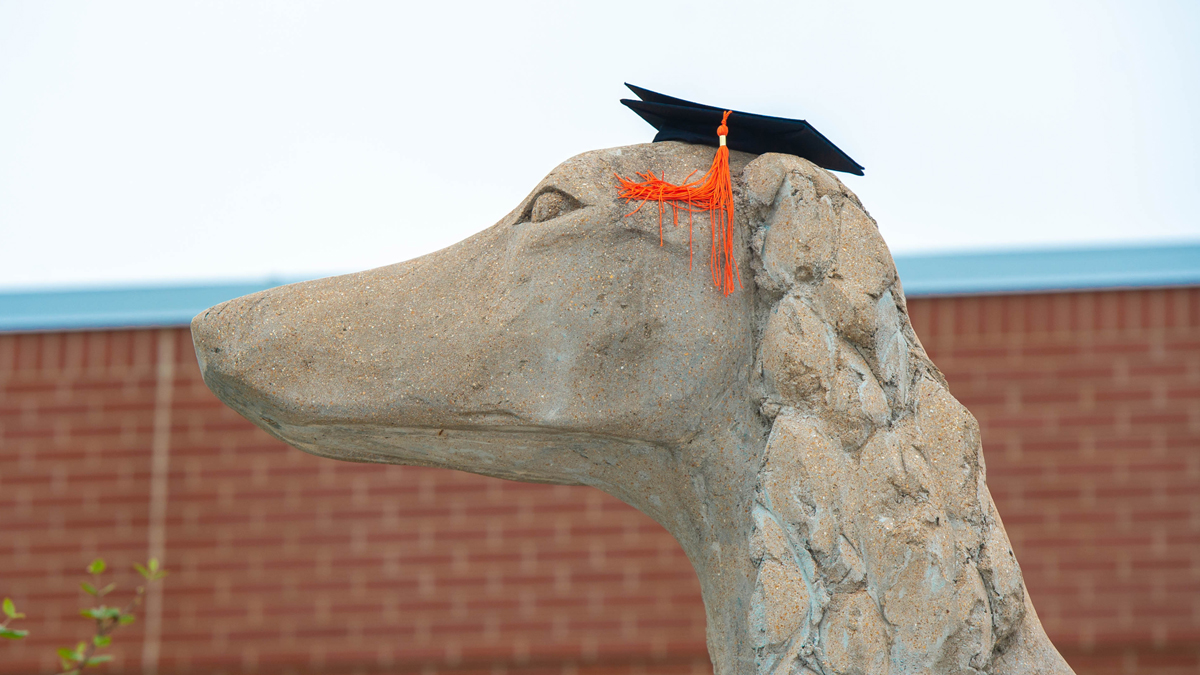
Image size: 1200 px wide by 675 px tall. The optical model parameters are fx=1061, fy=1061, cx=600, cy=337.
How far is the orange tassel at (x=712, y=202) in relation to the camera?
182 cm

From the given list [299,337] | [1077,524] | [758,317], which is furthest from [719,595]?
[1077,524]

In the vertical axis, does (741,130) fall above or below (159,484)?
above

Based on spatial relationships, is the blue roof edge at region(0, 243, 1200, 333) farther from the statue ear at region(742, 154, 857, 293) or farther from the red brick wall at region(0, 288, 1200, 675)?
the statue ear at region(742, 154, 857, 293)

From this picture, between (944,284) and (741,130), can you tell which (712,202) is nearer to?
(741,130)

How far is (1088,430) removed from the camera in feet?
17.6

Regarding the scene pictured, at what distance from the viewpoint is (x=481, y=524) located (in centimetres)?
567

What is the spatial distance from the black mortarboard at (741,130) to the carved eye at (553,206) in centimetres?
24

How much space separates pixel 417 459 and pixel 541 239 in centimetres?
48

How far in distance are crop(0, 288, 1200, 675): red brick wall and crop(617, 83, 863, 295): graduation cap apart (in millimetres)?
3811

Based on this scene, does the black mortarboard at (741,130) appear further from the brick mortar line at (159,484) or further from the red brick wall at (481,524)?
the brick mortar line at (159,484)

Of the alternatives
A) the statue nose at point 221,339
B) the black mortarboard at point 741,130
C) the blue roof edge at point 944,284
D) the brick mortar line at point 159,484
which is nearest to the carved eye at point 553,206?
the black mortarboard at point 741,130

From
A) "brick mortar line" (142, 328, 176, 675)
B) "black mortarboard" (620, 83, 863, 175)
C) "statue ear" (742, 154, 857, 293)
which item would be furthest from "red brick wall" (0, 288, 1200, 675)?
"statue ear" (742, 154, 857, 293)

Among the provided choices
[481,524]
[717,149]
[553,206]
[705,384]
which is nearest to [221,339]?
[553,206]

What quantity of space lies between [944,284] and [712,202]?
399cm
